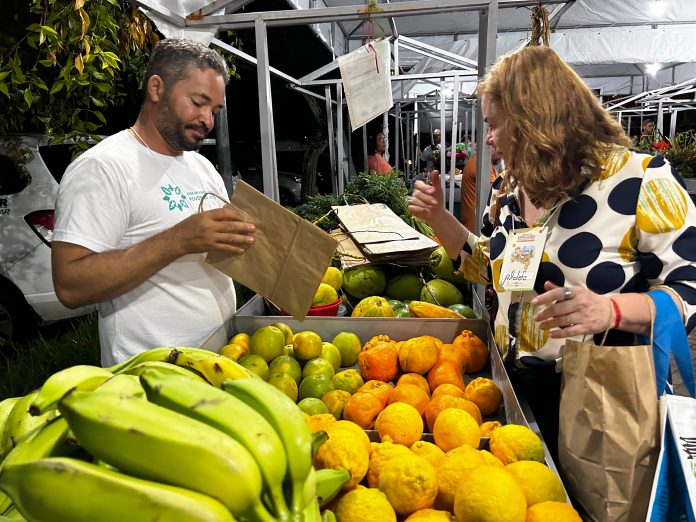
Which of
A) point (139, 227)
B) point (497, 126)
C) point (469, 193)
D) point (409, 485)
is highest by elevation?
point (497, 126)

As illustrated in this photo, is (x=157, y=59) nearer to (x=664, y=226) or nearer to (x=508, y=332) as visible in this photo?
(x=508, y=332)

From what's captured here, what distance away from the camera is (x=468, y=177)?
20.8ft

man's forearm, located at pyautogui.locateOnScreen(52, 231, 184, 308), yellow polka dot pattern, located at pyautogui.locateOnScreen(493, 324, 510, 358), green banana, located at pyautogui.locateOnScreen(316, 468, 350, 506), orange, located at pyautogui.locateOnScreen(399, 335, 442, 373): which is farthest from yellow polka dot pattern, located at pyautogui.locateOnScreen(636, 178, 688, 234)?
man's forearm, located at pyautogui.locateOnScreen(52, 231, 184, 308)

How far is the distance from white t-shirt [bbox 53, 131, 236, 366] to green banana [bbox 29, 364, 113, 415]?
2.66ft

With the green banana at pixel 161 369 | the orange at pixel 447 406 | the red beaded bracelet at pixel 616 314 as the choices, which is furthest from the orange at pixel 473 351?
the green banana at pixel 161 369

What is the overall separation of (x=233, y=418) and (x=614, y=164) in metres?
1.41

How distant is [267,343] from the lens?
188 cm

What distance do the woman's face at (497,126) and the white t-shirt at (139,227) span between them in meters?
1.13

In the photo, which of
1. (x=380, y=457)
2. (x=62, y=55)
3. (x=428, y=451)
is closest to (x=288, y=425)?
(x=380, y=457)

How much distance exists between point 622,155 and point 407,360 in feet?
3.17

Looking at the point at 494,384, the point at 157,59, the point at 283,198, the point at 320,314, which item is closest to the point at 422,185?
the point at 320,314

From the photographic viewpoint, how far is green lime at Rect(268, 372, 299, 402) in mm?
1649

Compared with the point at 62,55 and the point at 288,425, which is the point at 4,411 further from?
the point at 62,55

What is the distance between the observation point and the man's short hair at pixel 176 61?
182 centimetres
